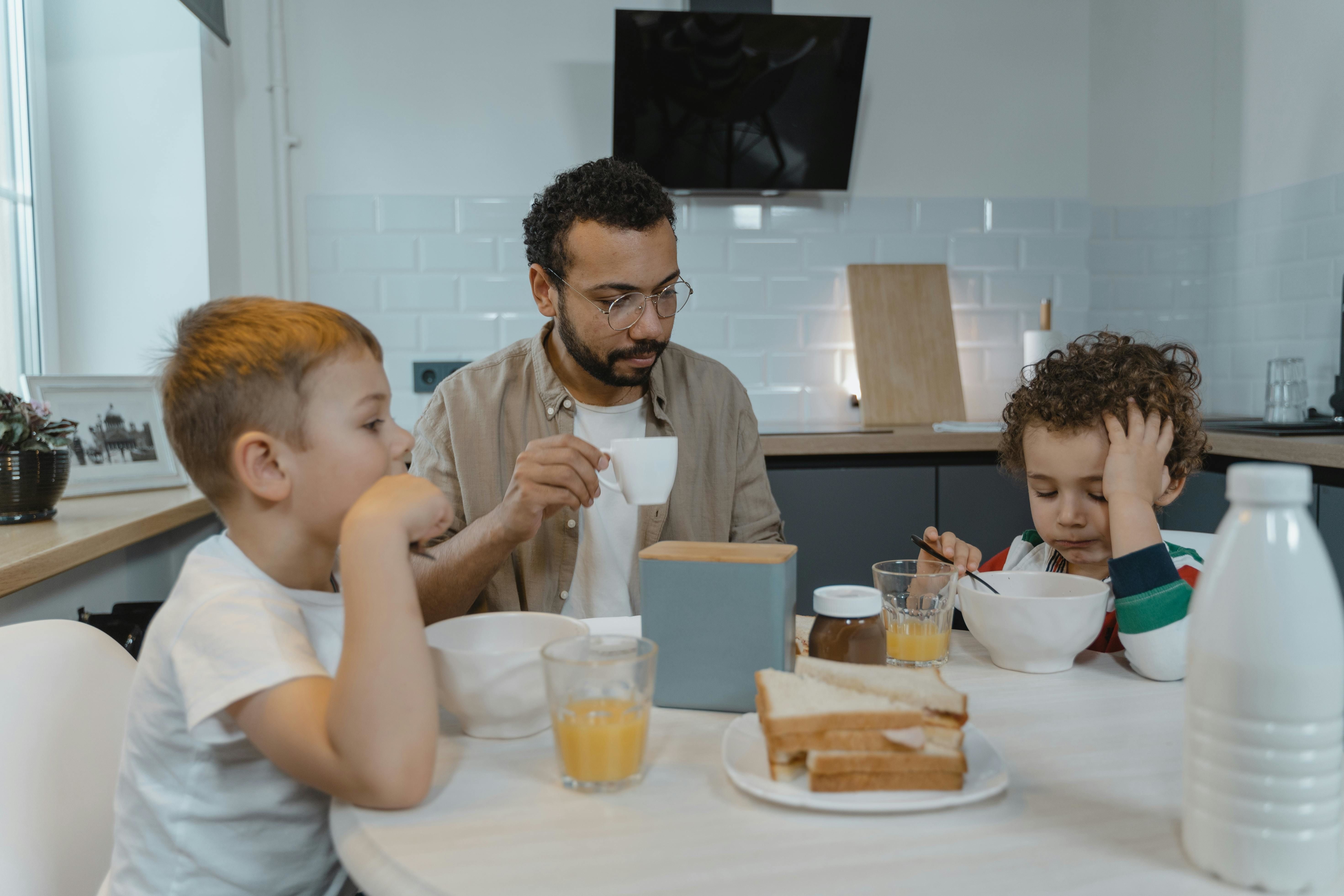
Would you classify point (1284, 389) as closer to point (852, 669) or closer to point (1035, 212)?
point (1035, 212)

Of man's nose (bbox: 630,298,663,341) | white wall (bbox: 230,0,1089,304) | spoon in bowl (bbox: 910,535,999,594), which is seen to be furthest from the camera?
white wall (bbox: 230,0,1089,304)

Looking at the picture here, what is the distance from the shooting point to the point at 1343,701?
547mm

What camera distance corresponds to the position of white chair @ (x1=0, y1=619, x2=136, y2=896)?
0.86 metres

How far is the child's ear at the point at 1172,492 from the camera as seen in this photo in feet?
4.20

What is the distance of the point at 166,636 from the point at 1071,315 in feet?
10.2

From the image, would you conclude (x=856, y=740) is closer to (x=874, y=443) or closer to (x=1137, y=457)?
(x=1137, y=457)

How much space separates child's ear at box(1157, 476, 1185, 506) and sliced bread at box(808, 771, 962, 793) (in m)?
0.74

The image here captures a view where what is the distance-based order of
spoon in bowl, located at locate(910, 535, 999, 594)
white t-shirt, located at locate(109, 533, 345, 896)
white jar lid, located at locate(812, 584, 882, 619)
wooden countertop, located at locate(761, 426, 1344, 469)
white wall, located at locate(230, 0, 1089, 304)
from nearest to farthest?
white t-shirt, located at locate(109, 533, 345, 896)
white jar lid, located at locate(812, 584, 882, 619)
spoon in bowl, located at locate(910, 535, 999, 594)
wooden countertop, located at locate(761, 426, 1344, 469)
white wall, located at locate(230, 0, 1089, 304)

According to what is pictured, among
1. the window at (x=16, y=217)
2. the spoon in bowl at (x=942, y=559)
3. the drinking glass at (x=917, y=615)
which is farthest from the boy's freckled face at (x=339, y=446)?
the window at (x=16, y=217)

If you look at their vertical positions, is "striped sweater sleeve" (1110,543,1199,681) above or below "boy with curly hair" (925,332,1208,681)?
below

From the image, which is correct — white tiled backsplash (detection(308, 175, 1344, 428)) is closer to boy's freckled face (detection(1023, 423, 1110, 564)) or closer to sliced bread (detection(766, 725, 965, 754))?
boy's freckled face (detection(1023, 423, 1110, 564))

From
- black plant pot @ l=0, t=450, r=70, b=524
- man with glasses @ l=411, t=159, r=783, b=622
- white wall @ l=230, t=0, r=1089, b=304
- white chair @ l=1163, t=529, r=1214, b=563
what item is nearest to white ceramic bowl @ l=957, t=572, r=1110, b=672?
white chair @ l=1163, t=529, r=1214, b=563

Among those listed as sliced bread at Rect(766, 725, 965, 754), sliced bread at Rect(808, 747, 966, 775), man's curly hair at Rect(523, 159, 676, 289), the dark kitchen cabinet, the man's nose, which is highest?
man's curly hair at Rect(523, 159, 676, 289)

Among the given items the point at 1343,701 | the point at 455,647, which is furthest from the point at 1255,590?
the point at 455,647
